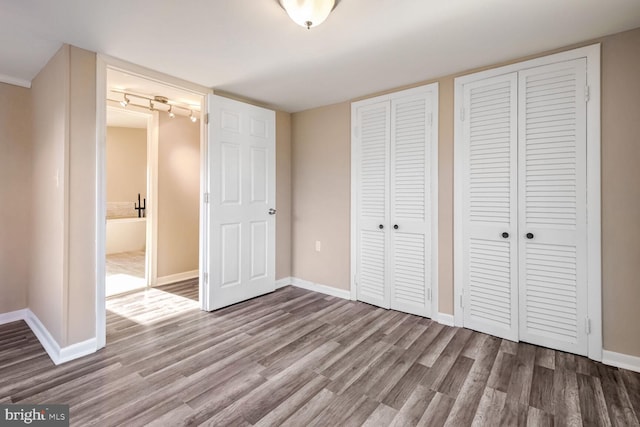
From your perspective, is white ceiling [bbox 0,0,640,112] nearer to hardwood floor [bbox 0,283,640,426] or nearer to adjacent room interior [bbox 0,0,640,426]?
adjacent room interior [bbox 0,0,640,426]

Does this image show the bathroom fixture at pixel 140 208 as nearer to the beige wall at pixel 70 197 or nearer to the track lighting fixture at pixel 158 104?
the track lighting fixture at pixel 158 104

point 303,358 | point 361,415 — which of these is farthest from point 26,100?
point 361,415

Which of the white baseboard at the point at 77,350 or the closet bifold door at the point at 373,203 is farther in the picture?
the closet bifold door at the point at 373,203

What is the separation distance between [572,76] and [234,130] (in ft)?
9.85

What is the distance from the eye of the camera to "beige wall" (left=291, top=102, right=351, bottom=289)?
3.61 m

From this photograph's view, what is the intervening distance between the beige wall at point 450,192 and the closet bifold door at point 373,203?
209 millimetres

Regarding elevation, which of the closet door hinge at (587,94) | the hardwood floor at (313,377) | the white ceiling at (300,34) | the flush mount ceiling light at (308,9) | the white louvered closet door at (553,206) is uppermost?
the white ceiling at (300,34)

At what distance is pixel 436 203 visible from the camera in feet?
9.45

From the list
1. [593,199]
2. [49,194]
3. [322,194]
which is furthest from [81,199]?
[593,199]

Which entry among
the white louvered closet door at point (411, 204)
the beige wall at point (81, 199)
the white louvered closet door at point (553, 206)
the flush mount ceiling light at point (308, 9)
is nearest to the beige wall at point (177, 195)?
the beige wall at point (81, 199)

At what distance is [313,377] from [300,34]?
2.33 metres

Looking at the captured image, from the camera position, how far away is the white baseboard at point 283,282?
3984 millimetres

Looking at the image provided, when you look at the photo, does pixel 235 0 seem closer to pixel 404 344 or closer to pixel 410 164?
pixel 410 164

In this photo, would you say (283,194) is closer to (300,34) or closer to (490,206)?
(300,34)
